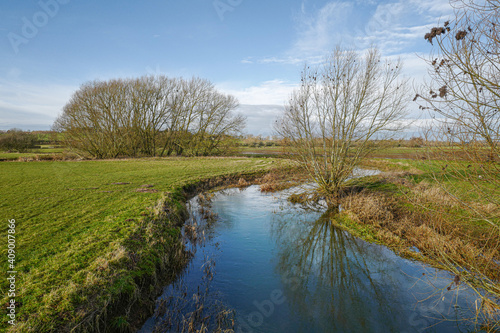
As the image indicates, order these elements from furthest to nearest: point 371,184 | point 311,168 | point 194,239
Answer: point 371,184, point 311,168, point 194,239

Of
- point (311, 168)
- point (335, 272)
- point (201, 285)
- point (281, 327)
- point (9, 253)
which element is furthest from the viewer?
point (311, 168)

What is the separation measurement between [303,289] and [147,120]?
3592 centimetres

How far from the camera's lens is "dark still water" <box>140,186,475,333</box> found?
5043 millimetres

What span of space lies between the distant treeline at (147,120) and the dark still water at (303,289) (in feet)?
96.2

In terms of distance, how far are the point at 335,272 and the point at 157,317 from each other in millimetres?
4836

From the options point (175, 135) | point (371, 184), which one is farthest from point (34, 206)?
point (175, 135)

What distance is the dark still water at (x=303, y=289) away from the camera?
5043 mm

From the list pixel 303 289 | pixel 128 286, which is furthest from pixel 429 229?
pixel 128 286

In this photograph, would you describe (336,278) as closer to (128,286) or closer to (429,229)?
(429,229)

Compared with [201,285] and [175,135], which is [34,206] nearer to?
[201,285]

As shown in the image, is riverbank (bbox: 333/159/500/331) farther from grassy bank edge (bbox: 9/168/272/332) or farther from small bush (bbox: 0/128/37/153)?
small bush (bbox: 0/128/37/153)

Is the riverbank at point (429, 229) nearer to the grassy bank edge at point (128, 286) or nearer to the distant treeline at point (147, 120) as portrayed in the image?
the grassy bank edge at point (128, 286)

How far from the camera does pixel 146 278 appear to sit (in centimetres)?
587

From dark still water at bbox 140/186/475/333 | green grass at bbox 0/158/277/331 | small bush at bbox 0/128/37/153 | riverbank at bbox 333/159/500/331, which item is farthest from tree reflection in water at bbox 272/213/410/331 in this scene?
small bush at bbox 0/128/37/153
